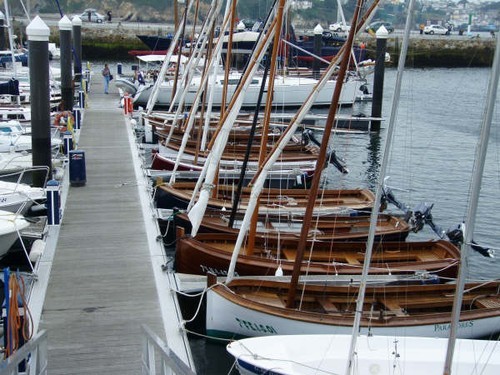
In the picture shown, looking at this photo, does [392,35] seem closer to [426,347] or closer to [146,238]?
[146,238]

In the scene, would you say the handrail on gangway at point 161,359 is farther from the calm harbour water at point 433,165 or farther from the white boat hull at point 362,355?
the calm harbour water at point 433,165

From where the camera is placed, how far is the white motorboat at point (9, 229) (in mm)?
17500

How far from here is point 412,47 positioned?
3364 inches

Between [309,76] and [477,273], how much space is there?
34450mm

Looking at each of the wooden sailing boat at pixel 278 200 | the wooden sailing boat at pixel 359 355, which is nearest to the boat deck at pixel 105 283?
the wooden sailing boat at pixel 278 200

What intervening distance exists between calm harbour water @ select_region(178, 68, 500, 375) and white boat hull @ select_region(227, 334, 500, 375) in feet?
7.69

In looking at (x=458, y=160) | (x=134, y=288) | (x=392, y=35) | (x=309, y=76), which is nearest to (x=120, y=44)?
(x=392, y=35)

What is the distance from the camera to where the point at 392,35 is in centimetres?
7194

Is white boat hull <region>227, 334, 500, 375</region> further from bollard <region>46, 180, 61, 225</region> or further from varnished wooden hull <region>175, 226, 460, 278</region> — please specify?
bollard <region>46, 180, 61, 225</region>

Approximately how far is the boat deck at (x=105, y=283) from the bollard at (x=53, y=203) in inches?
10.5

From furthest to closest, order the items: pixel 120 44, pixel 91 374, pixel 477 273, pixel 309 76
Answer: pixel 120 44 < pixel 309 76 < pixel 477 273 < pixel 91 374

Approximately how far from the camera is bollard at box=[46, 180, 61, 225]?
61.2 feet

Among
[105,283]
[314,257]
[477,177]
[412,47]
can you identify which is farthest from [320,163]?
[412,47]

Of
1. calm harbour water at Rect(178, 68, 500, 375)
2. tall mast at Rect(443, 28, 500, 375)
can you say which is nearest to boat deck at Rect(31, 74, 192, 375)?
calm harbour water at Rect(178, 68, 500, 375)
